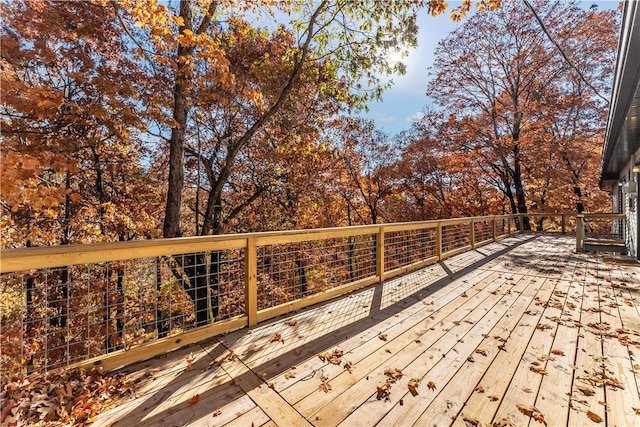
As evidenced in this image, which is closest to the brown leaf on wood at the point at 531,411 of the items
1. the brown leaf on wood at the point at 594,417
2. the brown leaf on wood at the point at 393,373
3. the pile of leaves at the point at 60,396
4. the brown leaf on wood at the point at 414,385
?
the brown leaf on wood at the point at 594,417

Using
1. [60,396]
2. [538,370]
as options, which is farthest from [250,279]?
[538,370]

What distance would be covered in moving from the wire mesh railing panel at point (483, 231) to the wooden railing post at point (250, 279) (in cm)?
779

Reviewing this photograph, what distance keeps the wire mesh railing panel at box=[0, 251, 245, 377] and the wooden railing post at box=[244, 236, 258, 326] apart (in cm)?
14

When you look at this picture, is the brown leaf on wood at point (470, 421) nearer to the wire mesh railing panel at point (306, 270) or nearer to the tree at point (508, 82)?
the wire mesh railing panel at point (306, 270)

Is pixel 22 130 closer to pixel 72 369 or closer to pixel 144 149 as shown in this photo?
pixel 144 149

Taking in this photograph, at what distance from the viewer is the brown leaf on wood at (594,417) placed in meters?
1.60

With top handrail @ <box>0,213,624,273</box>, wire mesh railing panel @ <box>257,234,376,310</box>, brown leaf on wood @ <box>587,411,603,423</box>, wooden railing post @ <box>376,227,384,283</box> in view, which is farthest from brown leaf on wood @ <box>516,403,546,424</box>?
wooden railing post @ <box>376,227,384,283</box>

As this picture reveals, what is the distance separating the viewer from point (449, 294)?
156 inches

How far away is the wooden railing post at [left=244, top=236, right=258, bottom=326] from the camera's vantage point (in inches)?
113

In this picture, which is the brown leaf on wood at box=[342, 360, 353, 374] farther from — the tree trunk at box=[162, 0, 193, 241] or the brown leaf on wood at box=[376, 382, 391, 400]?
the tree trunk at box=[162, 0, 193, 241]

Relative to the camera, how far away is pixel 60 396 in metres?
1.72

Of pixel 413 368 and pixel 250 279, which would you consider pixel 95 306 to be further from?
pixel 413 368

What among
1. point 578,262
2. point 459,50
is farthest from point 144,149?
point 459,50

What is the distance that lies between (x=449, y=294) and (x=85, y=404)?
395cm
